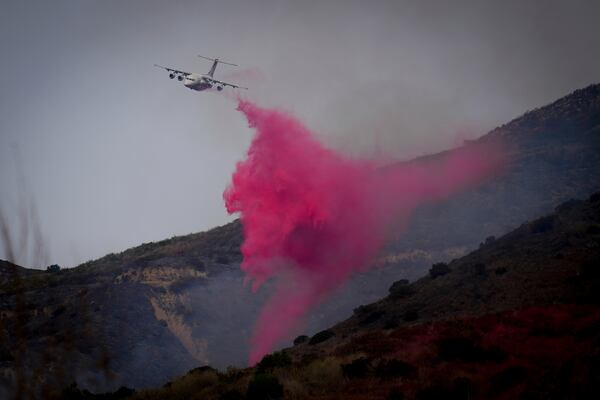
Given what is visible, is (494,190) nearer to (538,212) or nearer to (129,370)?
(538,212)

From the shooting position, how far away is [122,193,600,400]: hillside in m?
17.8

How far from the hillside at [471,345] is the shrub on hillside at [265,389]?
0.04m

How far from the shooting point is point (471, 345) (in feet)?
75.5

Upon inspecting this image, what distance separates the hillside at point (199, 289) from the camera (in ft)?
136

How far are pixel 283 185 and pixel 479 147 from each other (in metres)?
49.9

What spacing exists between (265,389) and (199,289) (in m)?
38.4

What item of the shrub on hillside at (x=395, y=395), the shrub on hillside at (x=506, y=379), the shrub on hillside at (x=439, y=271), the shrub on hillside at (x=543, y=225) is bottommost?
the shrub on hillside at (x=506, y=379)

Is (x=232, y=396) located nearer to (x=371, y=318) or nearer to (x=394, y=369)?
(x=394, y=369)

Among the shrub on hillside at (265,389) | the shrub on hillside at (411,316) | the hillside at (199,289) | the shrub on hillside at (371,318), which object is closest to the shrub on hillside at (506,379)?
the shrub on hillside at (265,389)

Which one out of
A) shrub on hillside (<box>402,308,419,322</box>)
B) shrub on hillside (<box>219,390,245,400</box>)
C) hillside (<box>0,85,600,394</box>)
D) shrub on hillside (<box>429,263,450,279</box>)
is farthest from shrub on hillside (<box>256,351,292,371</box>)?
shrub on hillside (<box>429,263,450,279</box>)

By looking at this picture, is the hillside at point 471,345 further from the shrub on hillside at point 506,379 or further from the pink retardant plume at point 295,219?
the pink retardant plume at point 295,219

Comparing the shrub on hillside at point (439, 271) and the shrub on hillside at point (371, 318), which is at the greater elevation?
the shrub on hillside at point (439, 271)

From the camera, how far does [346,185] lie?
233ft

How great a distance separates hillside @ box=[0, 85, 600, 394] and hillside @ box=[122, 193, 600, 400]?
1678mm
